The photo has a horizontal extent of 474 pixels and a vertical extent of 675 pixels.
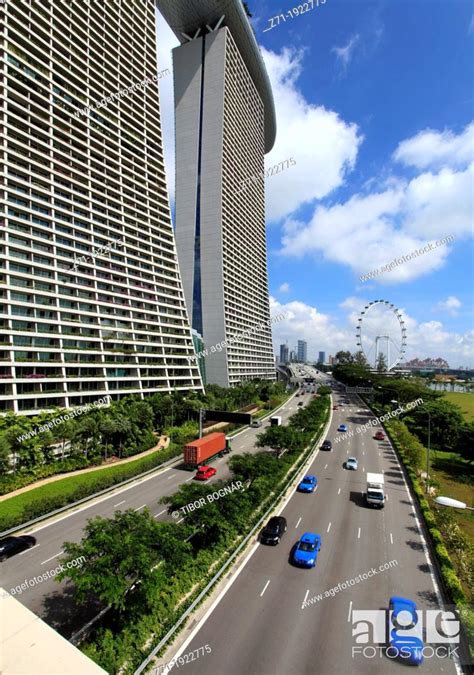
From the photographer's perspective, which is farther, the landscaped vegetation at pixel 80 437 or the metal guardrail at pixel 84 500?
the landscaped vegetation at pixel 80 437

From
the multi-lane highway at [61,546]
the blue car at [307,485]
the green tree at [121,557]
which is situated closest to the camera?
the green tree at [121,557]

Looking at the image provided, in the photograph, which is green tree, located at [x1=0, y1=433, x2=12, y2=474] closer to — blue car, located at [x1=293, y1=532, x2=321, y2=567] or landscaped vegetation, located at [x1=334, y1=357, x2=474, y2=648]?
blue car, located at [x1=293, y1=532, x2=321, y2=567]

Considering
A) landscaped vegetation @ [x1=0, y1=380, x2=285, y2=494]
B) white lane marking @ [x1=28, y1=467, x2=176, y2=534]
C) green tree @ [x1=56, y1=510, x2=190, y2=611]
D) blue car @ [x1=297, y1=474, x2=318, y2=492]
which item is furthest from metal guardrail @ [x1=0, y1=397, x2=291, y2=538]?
blue car @ [x1=297, y1=474, x2=318, y2=492]

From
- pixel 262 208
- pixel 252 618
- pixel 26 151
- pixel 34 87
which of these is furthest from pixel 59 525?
pixel 262 208

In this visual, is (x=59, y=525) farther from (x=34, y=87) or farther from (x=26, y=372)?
(x=34, y=87)

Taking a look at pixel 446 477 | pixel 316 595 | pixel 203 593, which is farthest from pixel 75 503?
pixel 446 477

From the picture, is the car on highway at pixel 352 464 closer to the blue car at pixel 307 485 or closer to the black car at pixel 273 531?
the blue car at pixel 307 485

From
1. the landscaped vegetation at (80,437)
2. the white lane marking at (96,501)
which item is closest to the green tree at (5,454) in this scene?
the landscaped vegetation at (80,437)
